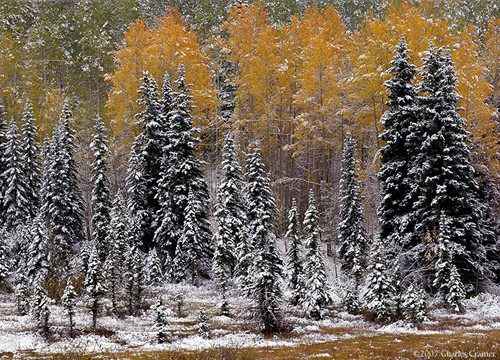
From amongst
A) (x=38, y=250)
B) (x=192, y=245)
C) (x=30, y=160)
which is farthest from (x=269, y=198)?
(x=30, y=160)

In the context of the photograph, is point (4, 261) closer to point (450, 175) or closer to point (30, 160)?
point (30, 160)

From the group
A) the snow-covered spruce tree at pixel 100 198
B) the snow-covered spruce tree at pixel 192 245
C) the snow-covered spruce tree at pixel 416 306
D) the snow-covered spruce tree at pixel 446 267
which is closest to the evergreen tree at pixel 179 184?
the snow-covered spruce tree at pixel 192 245

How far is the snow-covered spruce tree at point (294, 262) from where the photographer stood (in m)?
27.0

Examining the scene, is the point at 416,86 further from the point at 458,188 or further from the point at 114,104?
the point at 114,104

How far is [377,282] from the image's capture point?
22812 mm

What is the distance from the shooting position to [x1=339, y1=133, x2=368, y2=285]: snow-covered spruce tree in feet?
99.9

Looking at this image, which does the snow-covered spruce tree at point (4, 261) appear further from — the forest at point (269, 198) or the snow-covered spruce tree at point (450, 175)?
the snow-covered spruce tree at point (450, 175)

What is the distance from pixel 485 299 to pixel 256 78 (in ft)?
77.0

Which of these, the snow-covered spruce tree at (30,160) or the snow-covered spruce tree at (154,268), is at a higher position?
the snow-covered spruce tree at (30,160)

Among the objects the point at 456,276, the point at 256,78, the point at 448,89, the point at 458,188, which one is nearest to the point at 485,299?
the point at 456,276

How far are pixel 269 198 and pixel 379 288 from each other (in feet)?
35.1

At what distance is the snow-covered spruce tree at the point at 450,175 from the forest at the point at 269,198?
0.37 ft

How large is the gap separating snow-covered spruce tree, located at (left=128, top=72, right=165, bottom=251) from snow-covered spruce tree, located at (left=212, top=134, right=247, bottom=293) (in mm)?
6488

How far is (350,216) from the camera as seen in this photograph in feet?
103
